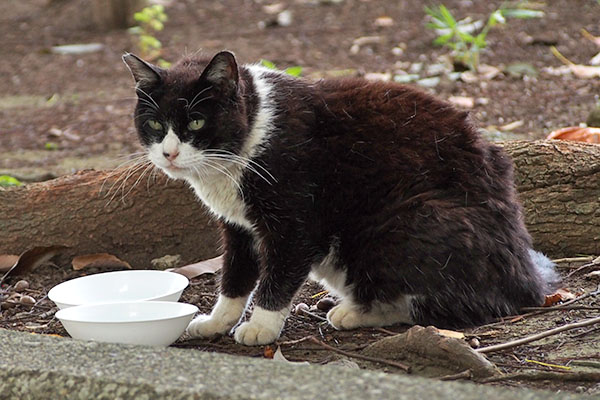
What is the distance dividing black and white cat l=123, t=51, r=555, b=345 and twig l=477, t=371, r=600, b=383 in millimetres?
608

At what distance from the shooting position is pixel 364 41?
777cm

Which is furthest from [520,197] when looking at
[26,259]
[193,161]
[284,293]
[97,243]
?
[26,259]

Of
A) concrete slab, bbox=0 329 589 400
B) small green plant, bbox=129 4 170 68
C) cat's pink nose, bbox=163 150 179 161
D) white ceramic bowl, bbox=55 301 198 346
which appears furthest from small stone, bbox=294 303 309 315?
small green plant, bbox=129 4 170 68

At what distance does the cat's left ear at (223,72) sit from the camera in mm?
3045

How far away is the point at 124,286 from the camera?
3.50 m

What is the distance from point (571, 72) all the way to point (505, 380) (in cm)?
436

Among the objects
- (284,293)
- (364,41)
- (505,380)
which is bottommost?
(364,41)

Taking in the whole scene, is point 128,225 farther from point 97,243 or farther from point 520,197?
point 520,197

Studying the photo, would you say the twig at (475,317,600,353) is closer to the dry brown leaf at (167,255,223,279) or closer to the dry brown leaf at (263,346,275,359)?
the dry brown leaf at (263,346,275,359)

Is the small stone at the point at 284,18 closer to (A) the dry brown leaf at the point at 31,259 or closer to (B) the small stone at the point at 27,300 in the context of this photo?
(A) the dry brown leaf at the point at 31,259

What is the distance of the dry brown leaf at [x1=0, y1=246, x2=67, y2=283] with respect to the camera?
4027mm

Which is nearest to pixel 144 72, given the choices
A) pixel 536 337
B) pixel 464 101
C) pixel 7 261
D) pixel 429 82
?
pixel 7 261

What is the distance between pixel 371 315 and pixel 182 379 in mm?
1187

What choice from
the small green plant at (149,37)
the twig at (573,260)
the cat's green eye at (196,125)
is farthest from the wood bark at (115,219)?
the small green plant at (149,37)
